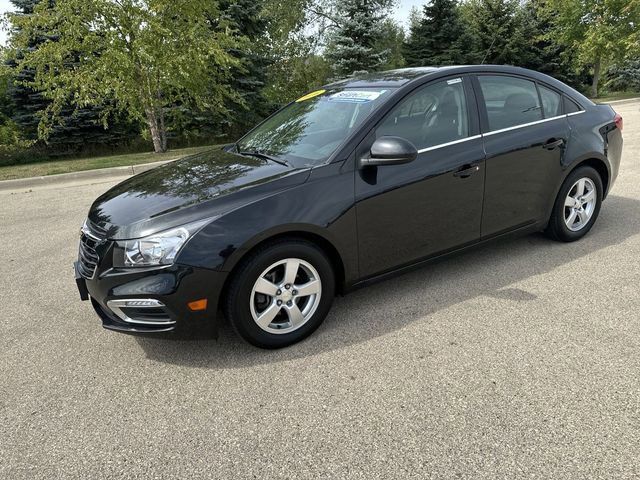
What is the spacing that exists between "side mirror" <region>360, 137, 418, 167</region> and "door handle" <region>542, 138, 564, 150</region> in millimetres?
1571

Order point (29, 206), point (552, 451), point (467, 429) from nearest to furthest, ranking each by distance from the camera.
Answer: point (552, 451) < point (467, 429) < point (29, 206)

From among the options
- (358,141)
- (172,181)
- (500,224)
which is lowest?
(500,224)

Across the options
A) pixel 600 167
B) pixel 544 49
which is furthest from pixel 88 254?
pixel 544 49

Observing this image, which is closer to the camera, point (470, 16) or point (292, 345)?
point (292, 345)

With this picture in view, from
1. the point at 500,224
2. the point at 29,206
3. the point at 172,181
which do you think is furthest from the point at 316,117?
the point at 29,206

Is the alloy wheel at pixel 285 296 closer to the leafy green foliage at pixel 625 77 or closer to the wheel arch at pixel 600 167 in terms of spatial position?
the wheel arch at pixel 600 167

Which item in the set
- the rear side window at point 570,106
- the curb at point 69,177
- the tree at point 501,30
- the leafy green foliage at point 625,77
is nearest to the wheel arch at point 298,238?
the rear side window at point 570,106

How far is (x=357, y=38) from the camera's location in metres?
20.4

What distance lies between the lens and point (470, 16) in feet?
94.3

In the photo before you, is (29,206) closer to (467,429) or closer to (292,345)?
(292,345)

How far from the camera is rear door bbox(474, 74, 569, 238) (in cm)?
373

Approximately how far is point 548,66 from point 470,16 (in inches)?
222

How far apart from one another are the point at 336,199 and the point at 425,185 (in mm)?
731

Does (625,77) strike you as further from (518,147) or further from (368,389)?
(368,389)
